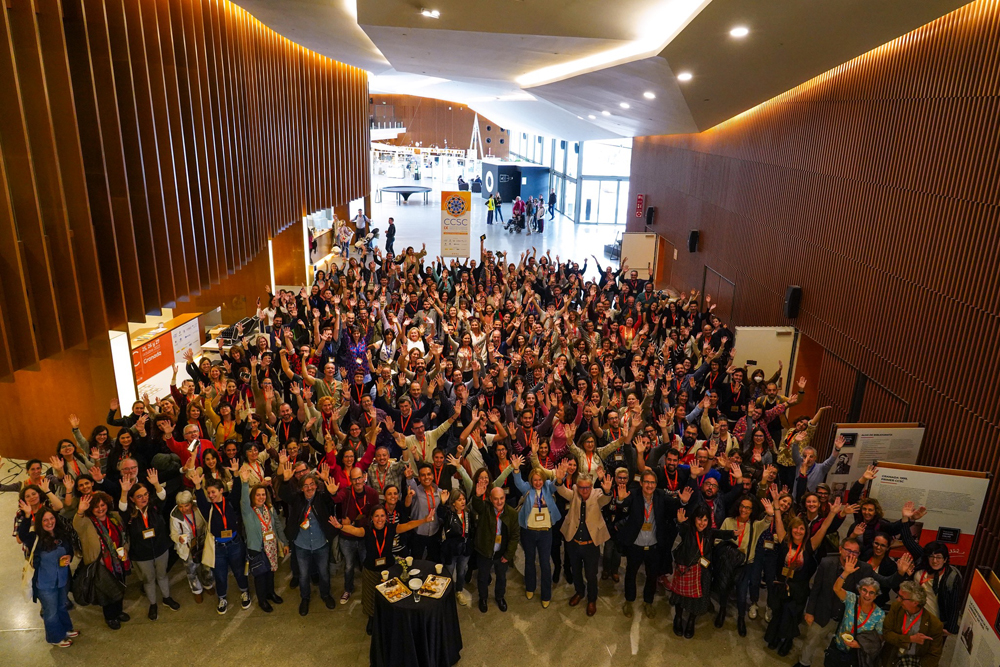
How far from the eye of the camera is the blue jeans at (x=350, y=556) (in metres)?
5.75

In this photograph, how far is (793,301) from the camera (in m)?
9.91

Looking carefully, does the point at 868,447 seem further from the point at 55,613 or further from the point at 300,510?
the point at 55,613

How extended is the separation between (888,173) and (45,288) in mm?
8850

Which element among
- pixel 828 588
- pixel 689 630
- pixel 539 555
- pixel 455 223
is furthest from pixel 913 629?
pixel 455 223

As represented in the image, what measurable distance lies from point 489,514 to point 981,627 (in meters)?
3.60

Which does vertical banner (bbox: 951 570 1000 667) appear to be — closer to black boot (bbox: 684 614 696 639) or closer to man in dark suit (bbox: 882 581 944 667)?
man in dark suit (bbox: 882 581 944 667)

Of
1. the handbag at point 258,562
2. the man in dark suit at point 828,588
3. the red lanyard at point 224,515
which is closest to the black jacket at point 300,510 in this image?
the handbag at point 258,562

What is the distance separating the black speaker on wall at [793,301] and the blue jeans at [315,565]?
7493mm

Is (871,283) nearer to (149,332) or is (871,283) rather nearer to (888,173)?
(888,173)

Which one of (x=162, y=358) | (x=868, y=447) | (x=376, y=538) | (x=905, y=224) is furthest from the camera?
(x=162, y=358)

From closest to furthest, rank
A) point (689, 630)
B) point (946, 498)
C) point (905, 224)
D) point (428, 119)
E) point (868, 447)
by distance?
1. point (689, 630)
2. point (946, 498)
3. point (868, 447)
4. point (905, 224)
5. point (428, 119)

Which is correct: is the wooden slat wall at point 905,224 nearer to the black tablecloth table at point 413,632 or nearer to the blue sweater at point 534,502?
the blue sweater at point 534,502

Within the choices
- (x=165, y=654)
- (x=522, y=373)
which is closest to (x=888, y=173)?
(x=522, y=373)

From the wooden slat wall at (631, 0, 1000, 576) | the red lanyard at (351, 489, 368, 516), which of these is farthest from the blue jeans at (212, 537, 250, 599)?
the wooden slat wall at (631, 0, 1000, 576)
